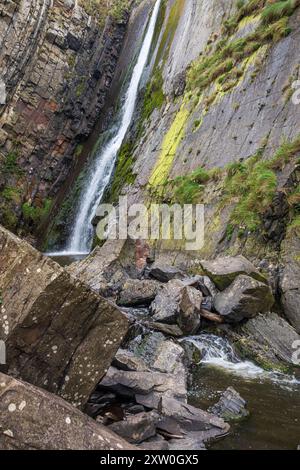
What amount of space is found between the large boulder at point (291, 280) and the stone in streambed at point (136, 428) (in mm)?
4726

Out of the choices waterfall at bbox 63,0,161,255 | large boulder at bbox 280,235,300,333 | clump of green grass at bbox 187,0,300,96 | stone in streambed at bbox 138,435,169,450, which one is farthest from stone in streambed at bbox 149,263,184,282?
waterfall at bbox 63,0,161,255

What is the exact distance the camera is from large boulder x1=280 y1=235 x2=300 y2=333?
847 centimetres

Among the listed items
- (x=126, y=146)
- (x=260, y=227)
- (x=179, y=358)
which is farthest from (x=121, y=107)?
(x=179, y=358)

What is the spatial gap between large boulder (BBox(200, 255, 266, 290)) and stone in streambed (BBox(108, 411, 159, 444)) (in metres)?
4.94

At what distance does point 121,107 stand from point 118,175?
9022 millimetres

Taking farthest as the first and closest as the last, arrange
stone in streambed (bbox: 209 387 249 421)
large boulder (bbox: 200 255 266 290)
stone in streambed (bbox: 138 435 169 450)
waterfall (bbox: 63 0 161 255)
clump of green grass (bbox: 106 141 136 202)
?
waterfall (bbox: 63 0 161 255) → clump of green grass (bbox: 106 141 136 202) → large boulder (bbox: 200 255 266 290) → stone in streambed (bbox: 209 387 249 421) → stone in streambed (bbox: 138 435 169 450)

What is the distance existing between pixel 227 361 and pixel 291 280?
8.11 ft

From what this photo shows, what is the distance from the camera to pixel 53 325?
4.64 m

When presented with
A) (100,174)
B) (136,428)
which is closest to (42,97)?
(100,174)

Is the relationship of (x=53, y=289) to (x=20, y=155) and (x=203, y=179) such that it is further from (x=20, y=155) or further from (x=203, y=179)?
(x=20, y=155)

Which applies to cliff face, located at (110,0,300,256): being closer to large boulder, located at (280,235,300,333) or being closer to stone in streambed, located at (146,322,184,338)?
large boulder, located at (280,235,300,333)

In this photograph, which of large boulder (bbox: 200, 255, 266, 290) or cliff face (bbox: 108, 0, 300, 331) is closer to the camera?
large boulder (bbox: 200, 255, 266, 290)

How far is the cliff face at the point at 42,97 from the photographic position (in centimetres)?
2544

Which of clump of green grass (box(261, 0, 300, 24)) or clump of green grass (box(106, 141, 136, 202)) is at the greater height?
clump of green grass (box(261, 0, 300, 24))
